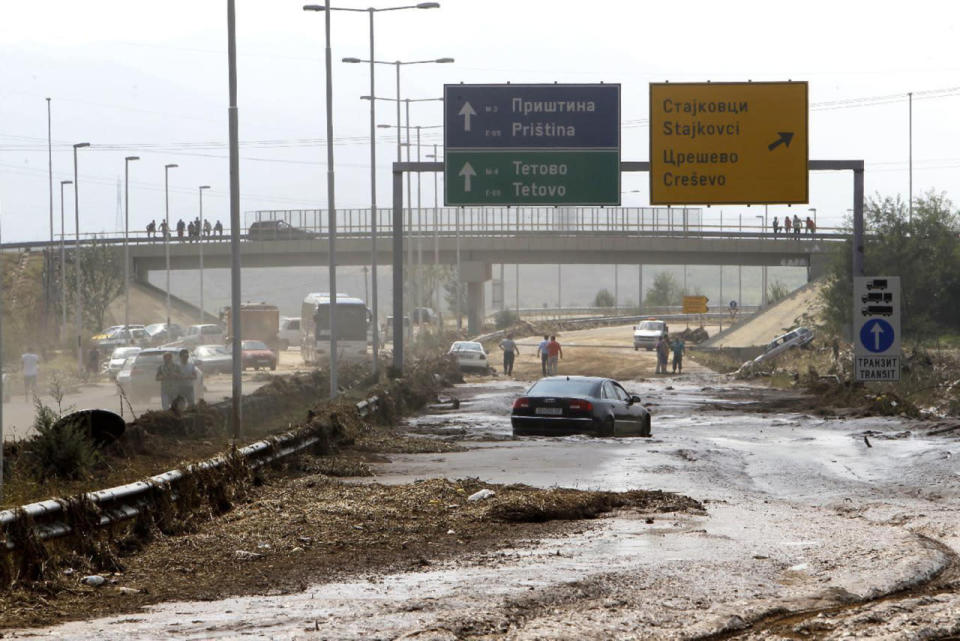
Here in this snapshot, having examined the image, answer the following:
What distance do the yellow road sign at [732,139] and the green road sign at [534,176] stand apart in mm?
A: 1516

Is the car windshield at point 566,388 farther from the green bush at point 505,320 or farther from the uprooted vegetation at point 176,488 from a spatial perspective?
the green bush at point 505,320

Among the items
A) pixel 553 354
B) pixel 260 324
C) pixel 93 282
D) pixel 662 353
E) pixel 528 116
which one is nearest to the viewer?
pixel 528 116

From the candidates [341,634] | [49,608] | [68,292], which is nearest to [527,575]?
[341,634]

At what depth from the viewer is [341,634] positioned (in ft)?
23.7

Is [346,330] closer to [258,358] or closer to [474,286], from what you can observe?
[258,358]

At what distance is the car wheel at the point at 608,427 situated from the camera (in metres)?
24.0

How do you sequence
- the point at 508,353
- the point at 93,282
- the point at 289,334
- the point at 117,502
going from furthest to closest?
the point at 289,334 < the point at 93,282 < the point at 508,353 < the point at 117,502

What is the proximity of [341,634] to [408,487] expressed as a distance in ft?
22.9

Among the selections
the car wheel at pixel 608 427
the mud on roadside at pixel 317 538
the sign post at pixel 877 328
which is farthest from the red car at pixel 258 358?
the mud on roadside at pixel 317 538

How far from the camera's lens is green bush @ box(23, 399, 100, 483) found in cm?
1248

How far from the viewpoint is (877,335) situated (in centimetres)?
2519

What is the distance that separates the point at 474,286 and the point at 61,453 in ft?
278

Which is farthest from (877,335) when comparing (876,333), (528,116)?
(528,116)

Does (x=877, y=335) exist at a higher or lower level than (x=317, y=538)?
higher
